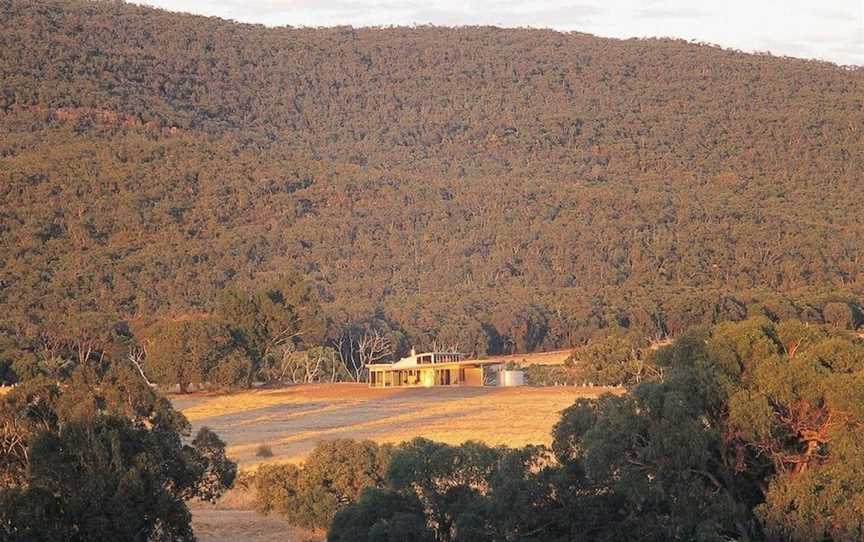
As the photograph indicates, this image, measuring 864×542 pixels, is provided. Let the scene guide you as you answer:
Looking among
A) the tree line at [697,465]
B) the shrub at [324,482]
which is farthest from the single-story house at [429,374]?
the tree line at [697,465]

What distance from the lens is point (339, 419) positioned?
134 feet

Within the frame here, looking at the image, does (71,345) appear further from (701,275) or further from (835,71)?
(835,71)

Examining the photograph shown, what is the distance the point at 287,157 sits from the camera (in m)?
122

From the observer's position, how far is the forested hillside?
82.7m

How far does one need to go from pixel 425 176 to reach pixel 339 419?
82282mm

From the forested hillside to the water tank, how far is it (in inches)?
704

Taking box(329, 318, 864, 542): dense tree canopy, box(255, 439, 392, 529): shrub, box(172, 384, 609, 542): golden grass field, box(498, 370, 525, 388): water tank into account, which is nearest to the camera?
box(329, 318, 864, 542): dense tree canopy

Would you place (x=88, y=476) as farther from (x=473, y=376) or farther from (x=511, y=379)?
(x=473, y=376)

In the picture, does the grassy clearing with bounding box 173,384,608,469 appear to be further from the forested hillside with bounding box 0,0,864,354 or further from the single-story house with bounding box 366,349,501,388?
the forested hillside with bounding box 0,0,864,354

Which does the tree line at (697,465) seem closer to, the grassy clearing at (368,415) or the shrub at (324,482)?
the shrub at (324,482)

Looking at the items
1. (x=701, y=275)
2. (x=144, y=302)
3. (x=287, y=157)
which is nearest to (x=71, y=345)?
(x=144, y=302)

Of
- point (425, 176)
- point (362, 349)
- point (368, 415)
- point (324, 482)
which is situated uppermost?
point (425, 176)

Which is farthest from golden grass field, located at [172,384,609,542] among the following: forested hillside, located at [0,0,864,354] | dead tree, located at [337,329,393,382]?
forested hillside, located at [0,0,864,354]

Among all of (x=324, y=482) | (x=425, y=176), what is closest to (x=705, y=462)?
(x=324, y=482)
